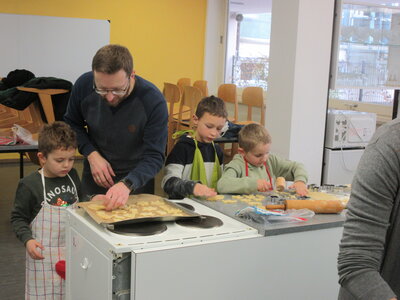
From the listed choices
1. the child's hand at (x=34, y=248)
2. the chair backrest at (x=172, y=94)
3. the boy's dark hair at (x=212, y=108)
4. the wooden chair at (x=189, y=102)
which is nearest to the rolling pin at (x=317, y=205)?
the boy's dark hair at (x=212, y=108)

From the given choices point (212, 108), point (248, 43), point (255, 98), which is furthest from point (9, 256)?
point (248, 43)

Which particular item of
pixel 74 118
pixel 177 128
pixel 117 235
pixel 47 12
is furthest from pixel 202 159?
pixel 47 12

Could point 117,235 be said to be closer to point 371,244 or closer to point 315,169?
point 371,244

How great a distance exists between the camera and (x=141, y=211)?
1.75m

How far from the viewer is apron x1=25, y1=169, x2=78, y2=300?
80.4 inches

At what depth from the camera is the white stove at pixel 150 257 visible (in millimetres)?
1457

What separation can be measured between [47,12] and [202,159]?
194 inches

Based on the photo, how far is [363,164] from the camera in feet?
3.15

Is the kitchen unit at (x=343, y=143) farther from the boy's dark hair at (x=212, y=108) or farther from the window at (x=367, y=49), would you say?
the boy's dark hair at (x=212, y=108)

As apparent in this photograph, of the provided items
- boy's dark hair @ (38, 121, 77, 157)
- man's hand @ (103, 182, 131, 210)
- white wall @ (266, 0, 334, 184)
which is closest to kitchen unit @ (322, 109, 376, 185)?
white wall @ (266, 0, 334, 184)

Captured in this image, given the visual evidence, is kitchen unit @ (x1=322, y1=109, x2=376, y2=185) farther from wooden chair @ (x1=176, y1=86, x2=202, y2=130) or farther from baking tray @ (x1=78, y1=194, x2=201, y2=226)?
baking tray @ (x1=78, y1=194, x2=201, y2=226)

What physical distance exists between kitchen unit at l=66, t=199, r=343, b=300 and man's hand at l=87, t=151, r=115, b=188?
291 millimetres

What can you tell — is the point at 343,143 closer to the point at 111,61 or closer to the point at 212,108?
the point at 212,108

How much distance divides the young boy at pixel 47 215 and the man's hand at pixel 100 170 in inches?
3.6
